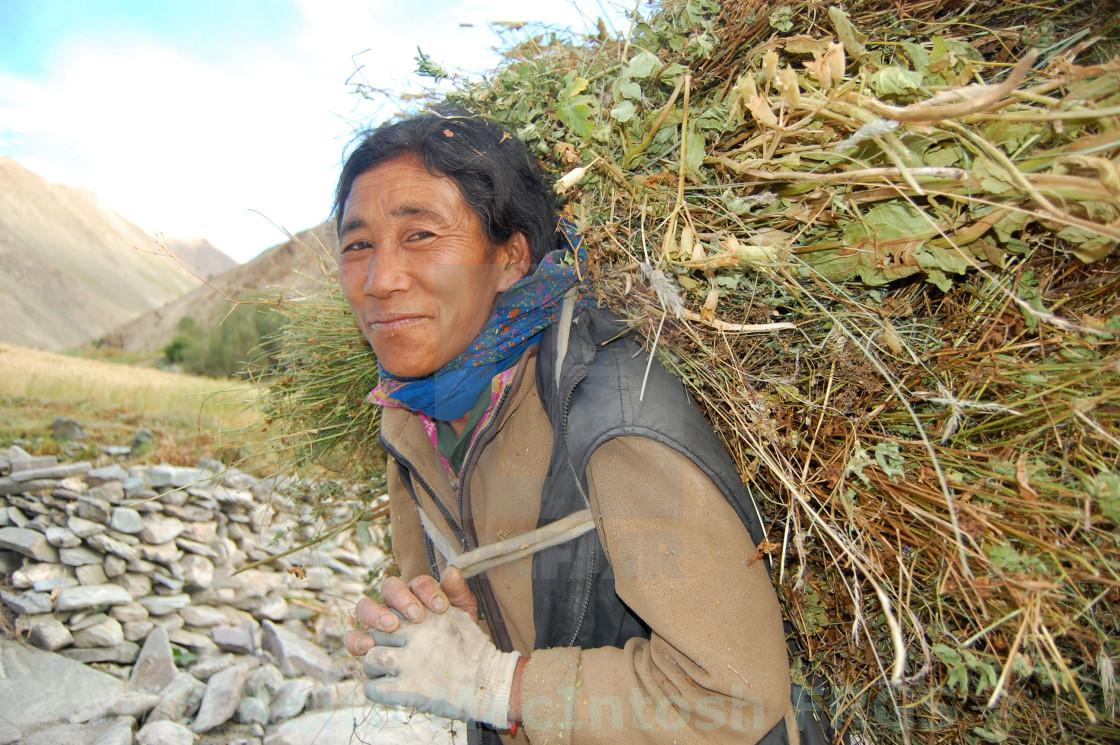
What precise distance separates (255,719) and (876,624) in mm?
4274

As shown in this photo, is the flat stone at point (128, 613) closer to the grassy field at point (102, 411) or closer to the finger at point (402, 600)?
the grassy field at point (102, 411)

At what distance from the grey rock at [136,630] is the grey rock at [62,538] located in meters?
1.04

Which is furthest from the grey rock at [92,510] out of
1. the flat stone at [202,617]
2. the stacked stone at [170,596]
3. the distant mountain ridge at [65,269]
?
the distant mountain ridge at [65,269]

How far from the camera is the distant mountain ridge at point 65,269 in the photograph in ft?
186

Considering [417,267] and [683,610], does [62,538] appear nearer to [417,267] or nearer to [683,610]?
[417,267]

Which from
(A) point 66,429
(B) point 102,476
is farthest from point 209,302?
(B) point 102,476

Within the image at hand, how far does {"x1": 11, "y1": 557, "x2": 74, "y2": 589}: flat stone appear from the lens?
4859 millimetres

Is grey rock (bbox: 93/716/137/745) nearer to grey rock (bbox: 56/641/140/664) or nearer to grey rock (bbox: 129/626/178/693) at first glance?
grey rock (bbox: 129/626/178/693)

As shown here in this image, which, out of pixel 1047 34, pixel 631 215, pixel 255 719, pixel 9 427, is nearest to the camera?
pixel 1047 34

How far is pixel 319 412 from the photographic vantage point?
8.96ft

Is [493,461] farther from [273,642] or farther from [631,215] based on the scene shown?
[273,642]

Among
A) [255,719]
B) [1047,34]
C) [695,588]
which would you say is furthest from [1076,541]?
[255,719]

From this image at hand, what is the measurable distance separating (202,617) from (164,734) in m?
1.68

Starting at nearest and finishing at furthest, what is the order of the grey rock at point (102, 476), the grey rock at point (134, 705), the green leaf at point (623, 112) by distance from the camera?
1. the green leaf at point (623, 112)
2. the grey rock at point (134, 705)
3. the grey rock at point (102, 476)
